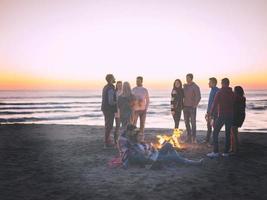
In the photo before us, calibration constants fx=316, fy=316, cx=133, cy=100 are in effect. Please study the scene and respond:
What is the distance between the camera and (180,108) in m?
12.9

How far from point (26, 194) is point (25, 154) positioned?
472 cm

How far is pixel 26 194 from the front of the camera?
6516 mm

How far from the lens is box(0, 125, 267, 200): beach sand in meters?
6.51

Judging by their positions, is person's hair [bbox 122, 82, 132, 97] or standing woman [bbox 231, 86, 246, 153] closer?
standing woman [bbox 231, 86, 246, 153]

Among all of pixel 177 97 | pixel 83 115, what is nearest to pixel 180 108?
pixel 177 97

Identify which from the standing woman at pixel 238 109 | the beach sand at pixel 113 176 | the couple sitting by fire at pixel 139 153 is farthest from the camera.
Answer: the standing woman at pixel 238 109

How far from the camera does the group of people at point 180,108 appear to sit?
8.88m

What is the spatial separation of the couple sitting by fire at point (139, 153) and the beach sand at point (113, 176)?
0.26 metres

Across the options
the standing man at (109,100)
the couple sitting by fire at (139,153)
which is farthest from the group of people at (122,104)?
the couple sitting by fire at (139,153)

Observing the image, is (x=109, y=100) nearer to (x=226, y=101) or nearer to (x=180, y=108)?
(x=180, y=108)

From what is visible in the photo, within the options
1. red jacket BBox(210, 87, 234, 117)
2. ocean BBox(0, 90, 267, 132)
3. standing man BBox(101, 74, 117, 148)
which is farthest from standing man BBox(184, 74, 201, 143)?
ocean BBox(0, 90, 267, 132)

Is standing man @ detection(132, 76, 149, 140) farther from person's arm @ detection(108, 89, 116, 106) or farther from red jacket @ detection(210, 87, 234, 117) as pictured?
red jacket @ detection(210, 87, 234, 117)

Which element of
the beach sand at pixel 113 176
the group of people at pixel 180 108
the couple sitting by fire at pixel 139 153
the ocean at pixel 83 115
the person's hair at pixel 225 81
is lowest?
the ocean at pixel 83 115

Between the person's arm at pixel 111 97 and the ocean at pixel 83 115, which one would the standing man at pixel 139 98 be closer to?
the person's arm at pixel 111 97
